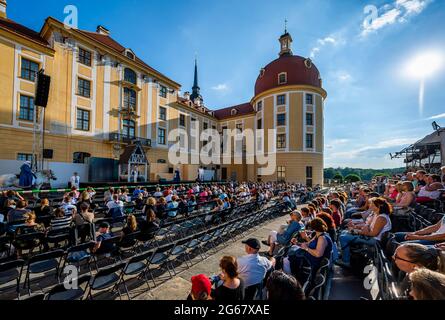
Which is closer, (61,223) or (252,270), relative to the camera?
(252,270)

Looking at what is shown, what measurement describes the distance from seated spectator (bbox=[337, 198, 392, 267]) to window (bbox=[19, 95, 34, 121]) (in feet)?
74.2

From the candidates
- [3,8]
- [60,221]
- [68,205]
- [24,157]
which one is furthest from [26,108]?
[60,221]

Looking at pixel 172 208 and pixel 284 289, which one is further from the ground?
pixel 284 289

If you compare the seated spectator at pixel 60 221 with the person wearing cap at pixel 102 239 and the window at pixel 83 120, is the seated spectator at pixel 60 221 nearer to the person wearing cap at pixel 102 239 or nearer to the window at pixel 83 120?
the person wearing cap at pixel 102 239

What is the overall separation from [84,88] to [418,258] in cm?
2539

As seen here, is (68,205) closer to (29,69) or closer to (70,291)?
(70,291)

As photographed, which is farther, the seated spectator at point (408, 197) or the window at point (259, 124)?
the window at point (259, 124)

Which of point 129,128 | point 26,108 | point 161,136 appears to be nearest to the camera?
point 26,108

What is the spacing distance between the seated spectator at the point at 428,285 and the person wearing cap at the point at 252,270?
5.67 feet

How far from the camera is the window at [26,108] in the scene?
16.1 m

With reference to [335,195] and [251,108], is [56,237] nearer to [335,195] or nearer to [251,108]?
[335,195]

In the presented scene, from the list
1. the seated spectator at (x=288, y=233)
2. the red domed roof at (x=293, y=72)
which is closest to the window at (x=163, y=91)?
the red domed roof at (x=293, y=72)

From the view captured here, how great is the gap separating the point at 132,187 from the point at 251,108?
2572cm

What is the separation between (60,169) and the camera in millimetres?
16906
